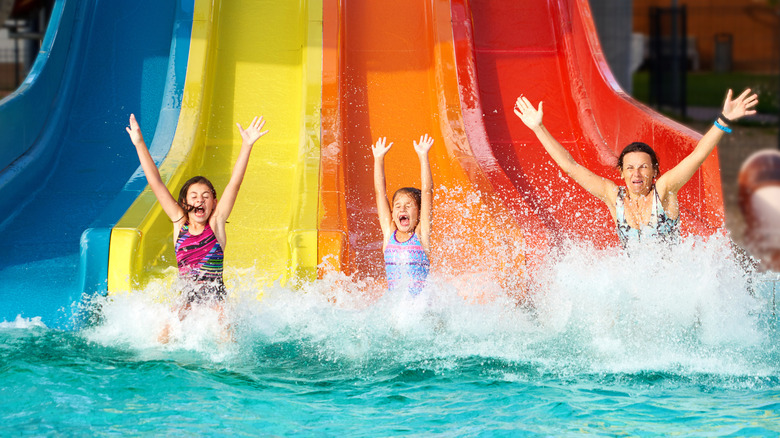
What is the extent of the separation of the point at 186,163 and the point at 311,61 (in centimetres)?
132

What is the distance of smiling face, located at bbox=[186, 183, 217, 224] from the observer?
434cm

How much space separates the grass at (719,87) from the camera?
16.6 metres

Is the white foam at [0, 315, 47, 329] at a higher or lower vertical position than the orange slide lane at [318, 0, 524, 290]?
lower

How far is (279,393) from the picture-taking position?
3631 mm

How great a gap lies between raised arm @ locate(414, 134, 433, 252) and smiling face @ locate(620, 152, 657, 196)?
96 cm

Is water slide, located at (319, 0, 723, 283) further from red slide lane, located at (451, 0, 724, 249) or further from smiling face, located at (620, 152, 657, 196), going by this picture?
smiling face, located at (620, 152, 657, 196)

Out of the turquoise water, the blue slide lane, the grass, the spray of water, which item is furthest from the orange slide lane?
the grass

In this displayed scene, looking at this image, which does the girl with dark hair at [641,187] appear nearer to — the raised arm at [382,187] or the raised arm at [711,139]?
the raised arm at [711,139]

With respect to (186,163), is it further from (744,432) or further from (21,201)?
(744,432)

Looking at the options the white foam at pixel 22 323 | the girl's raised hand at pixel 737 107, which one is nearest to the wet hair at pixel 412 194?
the girl's raised hand at pixel 737 107

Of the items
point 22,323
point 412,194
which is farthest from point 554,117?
point 22,323

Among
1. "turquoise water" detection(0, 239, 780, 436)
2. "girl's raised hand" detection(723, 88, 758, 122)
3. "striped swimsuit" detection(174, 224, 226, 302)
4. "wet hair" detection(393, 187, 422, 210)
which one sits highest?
"girl's raised hand" detection(723, 88, 758, 122)

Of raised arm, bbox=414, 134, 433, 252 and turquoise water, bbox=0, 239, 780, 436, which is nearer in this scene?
turquoise water, bbox=0, 239, 780, 436

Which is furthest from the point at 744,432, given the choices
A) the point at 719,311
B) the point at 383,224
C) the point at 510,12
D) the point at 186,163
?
the point at 510,12
